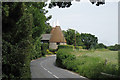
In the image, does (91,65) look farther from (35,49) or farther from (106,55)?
(35,49)

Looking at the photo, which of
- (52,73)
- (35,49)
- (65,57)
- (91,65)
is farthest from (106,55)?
(35,49)

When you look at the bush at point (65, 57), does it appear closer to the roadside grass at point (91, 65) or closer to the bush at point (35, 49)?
the roadside grass at point (91, 65)

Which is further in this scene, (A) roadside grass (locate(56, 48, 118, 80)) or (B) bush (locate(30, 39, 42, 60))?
(B) bush (locate(30, 39, 42, 60))

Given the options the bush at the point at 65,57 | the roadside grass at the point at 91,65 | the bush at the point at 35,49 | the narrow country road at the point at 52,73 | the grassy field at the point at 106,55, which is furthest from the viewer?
the bush at the point at 65,57

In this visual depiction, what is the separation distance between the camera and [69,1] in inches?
368

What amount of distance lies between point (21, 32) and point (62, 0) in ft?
19.4

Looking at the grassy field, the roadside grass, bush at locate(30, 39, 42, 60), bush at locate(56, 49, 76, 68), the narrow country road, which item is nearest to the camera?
the roadside grass

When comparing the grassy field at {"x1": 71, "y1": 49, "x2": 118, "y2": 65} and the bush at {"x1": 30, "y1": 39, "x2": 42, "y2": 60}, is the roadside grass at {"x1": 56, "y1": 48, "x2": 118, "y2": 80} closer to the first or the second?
the grassy field at {"x1": 71, "y1": 49, "x2": 118, "y2": 65}

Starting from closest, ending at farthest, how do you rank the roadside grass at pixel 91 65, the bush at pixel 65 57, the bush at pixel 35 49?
the roadside grass at pixel 91 65
the bush at pixel 35 49
the bush at pixel 65 57

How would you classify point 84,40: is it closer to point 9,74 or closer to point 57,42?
point 57,42

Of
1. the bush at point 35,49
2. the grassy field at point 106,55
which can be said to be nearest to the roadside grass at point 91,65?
the grassy field at point 106,55

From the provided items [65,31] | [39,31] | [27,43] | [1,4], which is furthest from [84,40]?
[1,4]

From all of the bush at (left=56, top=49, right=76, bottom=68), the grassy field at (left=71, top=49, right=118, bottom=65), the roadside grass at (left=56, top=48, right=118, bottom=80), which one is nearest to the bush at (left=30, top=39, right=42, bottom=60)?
the bush at (left=56, top=49, right=76, bottom=68)

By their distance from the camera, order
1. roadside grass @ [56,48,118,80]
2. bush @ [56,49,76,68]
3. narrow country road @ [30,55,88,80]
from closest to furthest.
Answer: roadside grass @ [56,48,118,80] → narrow country road @ [30,55,88,80] → bush @ [56,49,76,68]
